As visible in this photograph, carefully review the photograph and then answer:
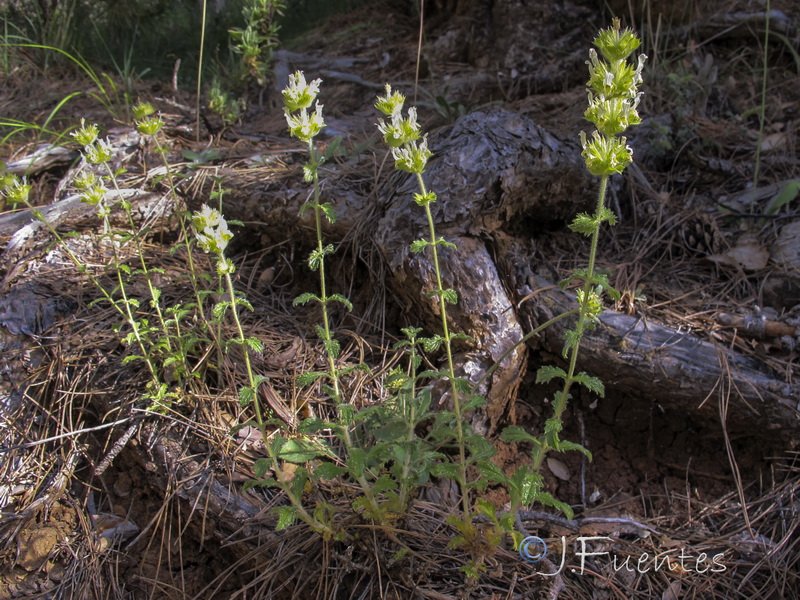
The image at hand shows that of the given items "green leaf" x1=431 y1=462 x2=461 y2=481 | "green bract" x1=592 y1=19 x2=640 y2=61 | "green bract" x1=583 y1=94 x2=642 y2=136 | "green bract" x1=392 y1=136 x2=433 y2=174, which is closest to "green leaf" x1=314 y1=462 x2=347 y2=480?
"green leaf" x1=431 y1=462 x2=461 y2=481

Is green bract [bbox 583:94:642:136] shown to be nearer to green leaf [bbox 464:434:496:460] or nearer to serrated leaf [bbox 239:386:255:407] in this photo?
green leaf [bbox 464:434:496:460]

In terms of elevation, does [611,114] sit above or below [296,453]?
above

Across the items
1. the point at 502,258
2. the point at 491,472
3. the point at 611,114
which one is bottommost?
the point at 491,472

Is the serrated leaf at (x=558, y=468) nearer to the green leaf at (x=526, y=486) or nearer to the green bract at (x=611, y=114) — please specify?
the green leaf at (x=526, y=486)

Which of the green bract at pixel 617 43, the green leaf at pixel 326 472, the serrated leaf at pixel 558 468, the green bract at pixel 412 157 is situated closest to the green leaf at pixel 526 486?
the green leaf at pixel 326 472

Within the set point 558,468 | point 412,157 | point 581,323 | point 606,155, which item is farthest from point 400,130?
point 558,468

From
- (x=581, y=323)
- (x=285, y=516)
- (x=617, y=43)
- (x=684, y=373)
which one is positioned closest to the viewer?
(x=617, y=43)

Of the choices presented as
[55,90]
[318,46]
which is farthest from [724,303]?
[55,90]

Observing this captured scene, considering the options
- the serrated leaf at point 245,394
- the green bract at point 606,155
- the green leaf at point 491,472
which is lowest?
the green leaf at point 491,472

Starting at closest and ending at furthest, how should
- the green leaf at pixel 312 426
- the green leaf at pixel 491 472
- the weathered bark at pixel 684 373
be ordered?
the green leaf at pixel 491 472 < the green leaf at pixel 312 426 < the weathered bark at pixel 684 373

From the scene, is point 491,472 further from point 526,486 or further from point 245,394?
point 245,394

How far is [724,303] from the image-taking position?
255 centimetres

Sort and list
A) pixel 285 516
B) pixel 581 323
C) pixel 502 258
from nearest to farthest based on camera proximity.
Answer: pixel 581 323 < pixel 285 516 < pixel 502 258

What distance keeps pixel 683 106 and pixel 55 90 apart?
467 cm
